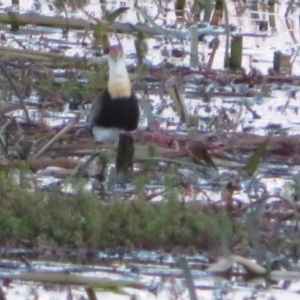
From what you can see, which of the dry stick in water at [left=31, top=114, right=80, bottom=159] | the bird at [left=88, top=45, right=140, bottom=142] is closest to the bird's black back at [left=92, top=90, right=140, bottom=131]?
the bird at [left=88, top=45, right=140, bottom=142]

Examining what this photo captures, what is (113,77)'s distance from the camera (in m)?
6.55

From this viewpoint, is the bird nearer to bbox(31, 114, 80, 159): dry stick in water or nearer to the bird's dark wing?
the bird's dark wing

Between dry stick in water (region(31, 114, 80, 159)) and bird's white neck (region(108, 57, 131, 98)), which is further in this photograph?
bird's white neck (region(108, 57, 131, 98))

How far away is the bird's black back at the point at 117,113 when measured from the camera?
6523 millimetres

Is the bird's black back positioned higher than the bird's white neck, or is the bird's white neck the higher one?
the bird's white neck

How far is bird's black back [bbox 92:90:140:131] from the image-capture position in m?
6.52

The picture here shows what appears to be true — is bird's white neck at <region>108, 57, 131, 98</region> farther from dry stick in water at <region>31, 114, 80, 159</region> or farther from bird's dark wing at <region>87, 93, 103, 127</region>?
dry stick in water at <region>31, 114, 80, 159</region>

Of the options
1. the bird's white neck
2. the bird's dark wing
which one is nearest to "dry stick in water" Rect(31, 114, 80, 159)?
the bird's dark wing

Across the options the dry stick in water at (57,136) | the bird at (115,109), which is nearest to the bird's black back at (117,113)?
the bird at (115,109)

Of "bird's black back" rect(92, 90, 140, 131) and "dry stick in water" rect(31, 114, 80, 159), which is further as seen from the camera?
"bird's black back" rect(92, 90, 140, 131)

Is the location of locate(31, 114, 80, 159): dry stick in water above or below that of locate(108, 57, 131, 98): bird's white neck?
below

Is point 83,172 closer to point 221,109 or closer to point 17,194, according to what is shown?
point 17,194

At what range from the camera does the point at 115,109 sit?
21.5 ft

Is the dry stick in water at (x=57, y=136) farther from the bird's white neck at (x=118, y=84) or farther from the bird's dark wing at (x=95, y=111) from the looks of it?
the bird's white neck at (x=118, y=84)
